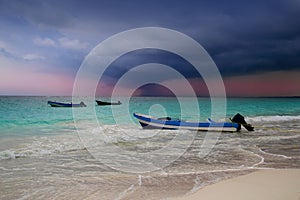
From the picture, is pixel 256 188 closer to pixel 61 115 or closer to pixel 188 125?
pixel 188 125

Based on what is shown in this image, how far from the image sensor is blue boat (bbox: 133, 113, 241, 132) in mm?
18172

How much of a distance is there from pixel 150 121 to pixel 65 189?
1487 cm

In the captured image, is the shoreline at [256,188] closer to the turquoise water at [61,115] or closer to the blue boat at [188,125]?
the blue boat at [188,125]

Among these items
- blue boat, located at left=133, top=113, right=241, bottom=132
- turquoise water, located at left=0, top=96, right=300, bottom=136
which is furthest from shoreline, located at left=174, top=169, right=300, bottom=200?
turquoise water, located at left=0, top=96, right=300, bottom=136

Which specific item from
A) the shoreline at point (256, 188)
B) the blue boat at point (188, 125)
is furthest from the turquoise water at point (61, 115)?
the shoreline at point (256, 188)

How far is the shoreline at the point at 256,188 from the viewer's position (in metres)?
4.94

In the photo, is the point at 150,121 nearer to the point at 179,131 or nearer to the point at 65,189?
the point at 179,131

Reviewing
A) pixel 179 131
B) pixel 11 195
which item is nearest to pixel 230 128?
pixel 179 131

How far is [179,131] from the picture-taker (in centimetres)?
1898

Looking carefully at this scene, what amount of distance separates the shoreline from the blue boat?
1143 cm

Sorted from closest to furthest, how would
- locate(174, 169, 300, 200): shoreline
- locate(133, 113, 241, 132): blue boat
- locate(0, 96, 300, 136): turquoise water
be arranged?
1. locate(174, 169, 300, 200): shoreline
2. locate(133, 113, 241, 132): blue boat
3. locate(0, 96, 300, 136): turquoise water

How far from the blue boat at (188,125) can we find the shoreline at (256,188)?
1143cm

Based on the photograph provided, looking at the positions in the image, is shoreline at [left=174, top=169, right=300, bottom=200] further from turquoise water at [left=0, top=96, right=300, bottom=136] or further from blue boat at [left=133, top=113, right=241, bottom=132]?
turquoise water at [left=0, top=96, right=300, bottom=136]

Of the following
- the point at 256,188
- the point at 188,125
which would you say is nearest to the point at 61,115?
the point at 188,125
